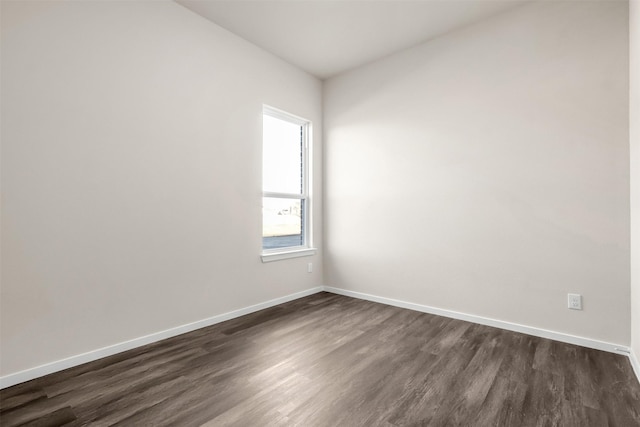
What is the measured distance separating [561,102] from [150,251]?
3.56m

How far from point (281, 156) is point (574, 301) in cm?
315

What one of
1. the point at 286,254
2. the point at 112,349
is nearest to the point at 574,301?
the point at 286,254

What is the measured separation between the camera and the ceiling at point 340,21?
2.73 meters

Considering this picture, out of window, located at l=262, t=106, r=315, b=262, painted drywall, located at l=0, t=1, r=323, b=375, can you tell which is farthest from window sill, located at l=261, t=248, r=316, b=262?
painted drywall, located at l=0, t=1, r=323, b=375

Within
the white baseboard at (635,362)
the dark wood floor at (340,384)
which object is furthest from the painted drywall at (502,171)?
the dark wood floor at (340,384)

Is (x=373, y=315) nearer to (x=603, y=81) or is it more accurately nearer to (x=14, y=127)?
(x=603, y=81)

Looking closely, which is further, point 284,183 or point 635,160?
point 284,183

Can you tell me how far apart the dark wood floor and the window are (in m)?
1.22

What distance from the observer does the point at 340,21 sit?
117 inches

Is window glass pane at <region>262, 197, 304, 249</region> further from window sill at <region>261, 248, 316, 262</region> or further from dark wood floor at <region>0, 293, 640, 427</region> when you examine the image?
dark wood floor at <region>0, 293, 640, 427</region>

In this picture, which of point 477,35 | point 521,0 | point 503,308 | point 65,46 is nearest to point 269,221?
point 65,46

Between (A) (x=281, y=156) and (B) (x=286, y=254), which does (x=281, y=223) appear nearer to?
(B) (x=286, y=254)

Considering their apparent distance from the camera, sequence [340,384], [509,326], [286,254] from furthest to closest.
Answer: [286,254] < [509,326] < [340,384]

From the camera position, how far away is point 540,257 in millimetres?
2631
